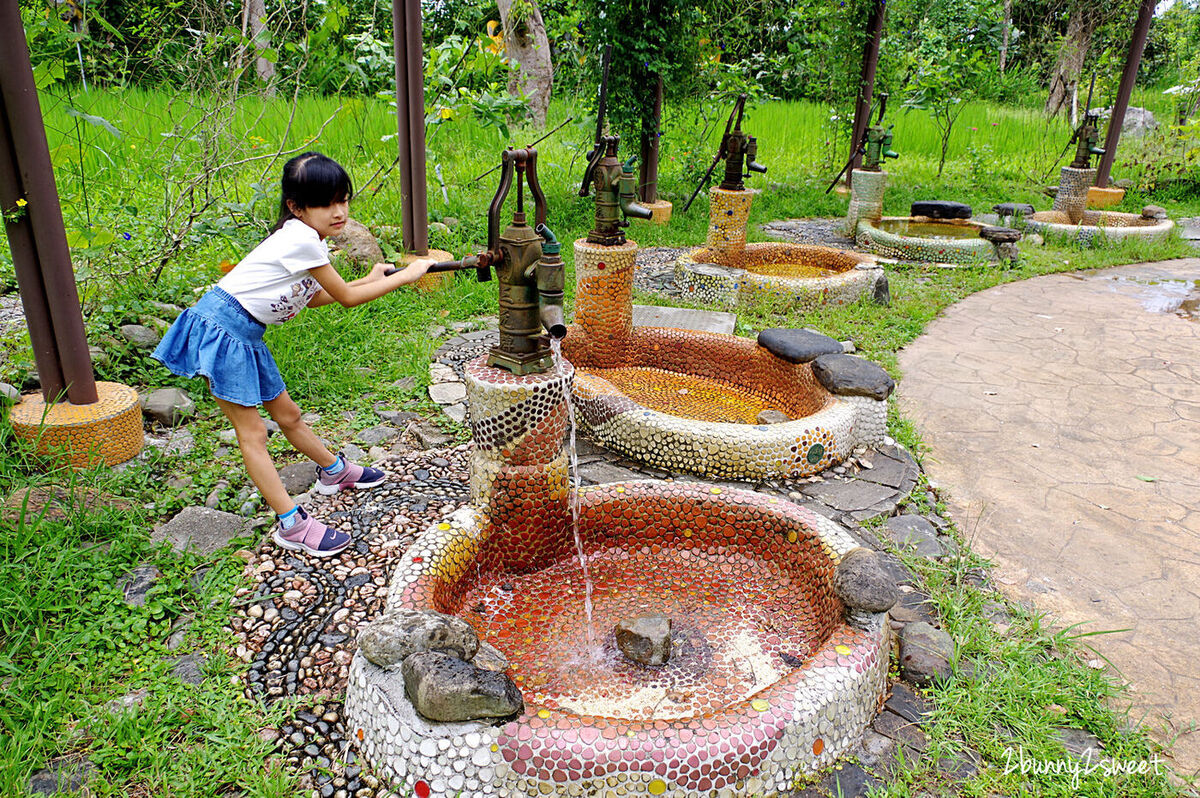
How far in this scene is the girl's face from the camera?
2.35 m

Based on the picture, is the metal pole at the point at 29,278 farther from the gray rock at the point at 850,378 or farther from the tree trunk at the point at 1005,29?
the tree trunk at the point at 1005,29

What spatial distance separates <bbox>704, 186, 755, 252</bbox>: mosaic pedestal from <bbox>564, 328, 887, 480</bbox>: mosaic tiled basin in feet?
5.81

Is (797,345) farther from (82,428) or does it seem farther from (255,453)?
(82,428)

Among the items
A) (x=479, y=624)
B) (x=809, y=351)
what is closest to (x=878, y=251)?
(x=809, y=351)

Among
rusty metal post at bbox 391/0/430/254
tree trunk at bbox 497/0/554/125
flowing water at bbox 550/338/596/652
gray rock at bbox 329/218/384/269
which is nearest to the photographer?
flowing water at bbox 550/338/596/652

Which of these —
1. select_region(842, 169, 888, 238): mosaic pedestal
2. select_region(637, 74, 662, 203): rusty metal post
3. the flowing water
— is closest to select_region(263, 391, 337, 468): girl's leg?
the flowing water

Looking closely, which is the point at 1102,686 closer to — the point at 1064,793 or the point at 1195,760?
the point at 1195,760

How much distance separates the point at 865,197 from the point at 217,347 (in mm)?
6488

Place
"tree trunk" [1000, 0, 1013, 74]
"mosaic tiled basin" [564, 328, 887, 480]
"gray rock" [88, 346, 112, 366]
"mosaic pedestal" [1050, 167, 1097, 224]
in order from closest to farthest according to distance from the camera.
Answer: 1. "mosaic tiled basin" [564, 328, 887, 480]
2. "gray rock" [88, 346, 112, 366]
3. "mosaic pedestal" [1050, 167, 1097, 224]
4. "tree trunk" [1000, 0, 1013, 74]

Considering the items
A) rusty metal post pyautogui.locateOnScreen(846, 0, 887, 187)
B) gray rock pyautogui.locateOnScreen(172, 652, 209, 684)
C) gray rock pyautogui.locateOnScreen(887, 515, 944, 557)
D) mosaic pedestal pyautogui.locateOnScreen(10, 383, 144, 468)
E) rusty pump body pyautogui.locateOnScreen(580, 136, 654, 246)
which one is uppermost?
rusty metal post pyautogui.locateOnScreen(846, 0, 887, 187)

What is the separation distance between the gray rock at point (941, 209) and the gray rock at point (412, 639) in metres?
7.44

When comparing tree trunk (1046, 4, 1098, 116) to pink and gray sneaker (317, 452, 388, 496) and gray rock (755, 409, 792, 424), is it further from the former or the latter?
pink and gray sneaker (317, 452, 388, 496)

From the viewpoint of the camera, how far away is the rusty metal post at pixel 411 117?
4.45 meters

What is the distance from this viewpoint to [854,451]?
335cm
